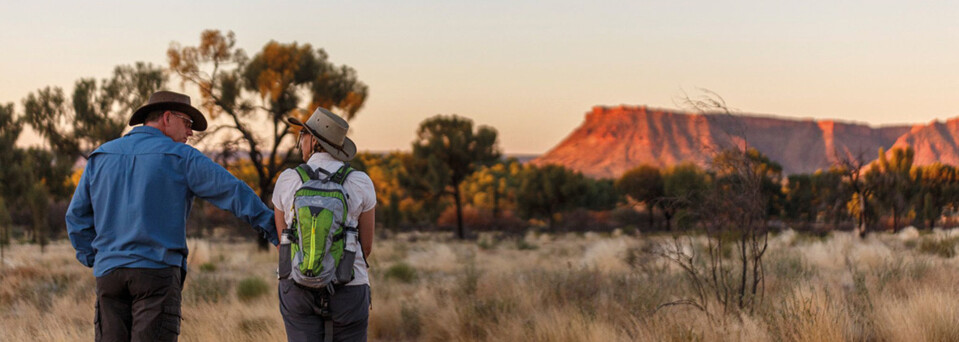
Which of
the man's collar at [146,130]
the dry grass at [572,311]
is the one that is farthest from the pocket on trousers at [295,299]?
the dry grass at [572,311]

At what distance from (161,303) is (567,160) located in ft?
624

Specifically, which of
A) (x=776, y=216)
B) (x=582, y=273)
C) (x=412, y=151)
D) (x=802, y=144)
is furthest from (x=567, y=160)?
(x=582, y=273)

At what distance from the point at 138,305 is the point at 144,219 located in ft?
1.38

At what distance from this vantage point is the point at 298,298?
3.58 metres

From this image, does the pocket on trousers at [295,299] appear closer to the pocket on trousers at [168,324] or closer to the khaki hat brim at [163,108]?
the pocket on trousers at [168,324]

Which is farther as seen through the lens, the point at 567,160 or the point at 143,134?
the point at 567,160

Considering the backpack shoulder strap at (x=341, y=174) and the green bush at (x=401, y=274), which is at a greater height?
the backpack shoulder strap at (x=341, y=174)

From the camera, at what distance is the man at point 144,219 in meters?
3.68

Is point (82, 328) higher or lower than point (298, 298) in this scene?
lower

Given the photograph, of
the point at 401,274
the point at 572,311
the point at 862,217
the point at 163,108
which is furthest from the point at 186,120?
the point at 862,217

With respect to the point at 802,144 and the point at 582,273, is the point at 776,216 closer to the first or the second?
the point at 582,273

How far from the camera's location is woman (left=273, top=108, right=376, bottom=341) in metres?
3.59

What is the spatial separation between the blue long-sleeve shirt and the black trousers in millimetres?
50

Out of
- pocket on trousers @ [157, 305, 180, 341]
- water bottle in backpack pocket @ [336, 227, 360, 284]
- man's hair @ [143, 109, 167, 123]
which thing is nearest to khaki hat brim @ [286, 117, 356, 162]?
water bottle in backpack pocket @ [336, 227, 360, 284]
